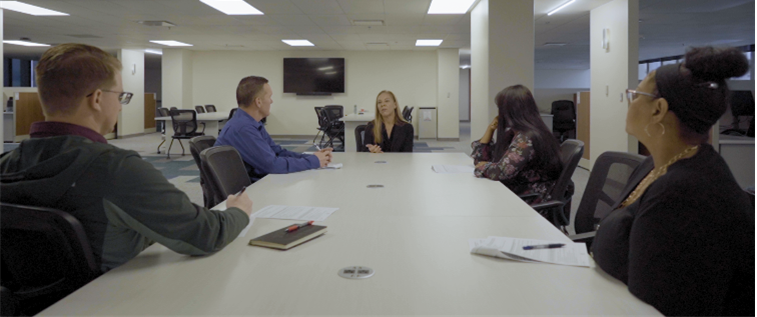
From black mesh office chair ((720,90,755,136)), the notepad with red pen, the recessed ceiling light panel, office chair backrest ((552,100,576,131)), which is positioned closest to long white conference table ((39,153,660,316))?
the notepad with red pen

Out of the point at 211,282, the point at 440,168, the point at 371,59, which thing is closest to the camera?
the point at 211,282

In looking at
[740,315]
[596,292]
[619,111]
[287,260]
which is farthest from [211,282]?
[619,111]

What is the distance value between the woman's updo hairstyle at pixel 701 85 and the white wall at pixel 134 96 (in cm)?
1443

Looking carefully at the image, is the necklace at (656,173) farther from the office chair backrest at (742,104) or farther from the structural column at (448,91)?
the structural column at (448,91)

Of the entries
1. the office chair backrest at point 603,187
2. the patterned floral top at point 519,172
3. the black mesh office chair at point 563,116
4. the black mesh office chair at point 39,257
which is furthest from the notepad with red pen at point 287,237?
the black mesh office chair at point 563,116

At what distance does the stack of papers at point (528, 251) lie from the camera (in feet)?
4.49

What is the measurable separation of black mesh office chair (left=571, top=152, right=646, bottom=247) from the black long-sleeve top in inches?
42.8

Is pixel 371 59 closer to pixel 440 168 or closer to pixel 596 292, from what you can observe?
pixel 440 168

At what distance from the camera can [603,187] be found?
2.33 metres

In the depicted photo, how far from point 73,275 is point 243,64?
1373 cm

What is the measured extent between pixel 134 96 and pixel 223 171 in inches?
535

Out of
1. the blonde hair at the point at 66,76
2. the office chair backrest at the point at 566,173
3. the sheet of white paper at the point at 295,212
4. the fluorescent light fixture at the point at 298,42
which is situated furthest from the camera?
the fluorescent light fixture at the point at 298,42

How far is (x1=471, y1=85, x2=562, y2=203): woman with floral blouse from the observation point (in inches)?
111

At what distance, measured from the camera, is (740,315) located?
1111 millimetres
